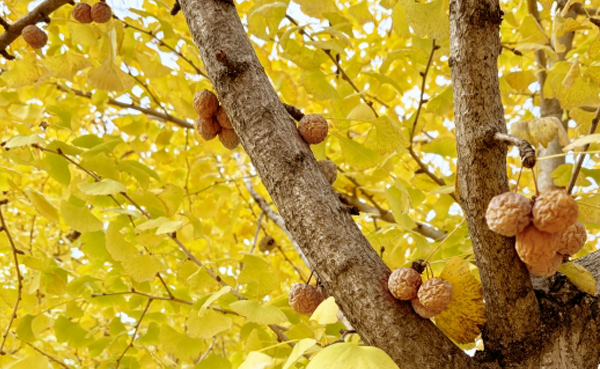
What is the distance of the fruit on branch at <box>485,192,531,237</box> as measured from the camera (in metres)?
0.62

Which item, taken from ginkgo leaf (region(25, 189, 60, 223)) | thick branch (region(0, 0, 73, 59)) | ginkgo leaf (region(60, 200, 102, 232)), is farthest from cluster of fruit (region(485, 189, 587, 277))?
thick branch (region(0, 0, 73, 59))

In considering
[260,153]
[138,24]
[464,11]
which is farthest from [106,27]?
[464,11]

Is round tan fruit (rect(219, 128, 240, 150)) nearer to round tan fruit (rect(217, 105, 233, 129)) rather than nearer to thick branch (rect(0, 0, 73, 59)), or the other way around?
round tan fruit (rect(217, 105, 233, 129))

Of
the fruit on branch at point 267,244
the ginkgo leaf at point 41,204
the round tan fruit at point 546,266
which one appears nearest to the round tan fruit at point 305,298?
the round tan fruit at point 546,266

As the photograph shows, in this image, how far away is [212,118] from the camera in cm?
99

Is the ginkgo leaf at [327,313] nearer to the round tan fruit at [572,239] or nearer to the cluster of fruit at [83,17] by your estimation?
the round tan fruit at [572,239]

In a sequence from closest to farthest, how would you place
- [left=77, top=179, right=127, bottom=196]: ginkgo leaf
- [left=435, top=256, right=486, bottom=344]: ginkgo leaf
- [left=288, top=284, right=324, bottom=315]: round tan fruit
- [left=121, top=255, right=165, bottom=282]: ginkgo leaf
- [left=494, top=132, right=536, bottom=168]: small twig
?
1. [left=494, top=132, right=536, bottom=168]: small twig
2. [left=435, top=256, right=486, bottom=344]: ginkgo leaf
3. [left=288, top=284, right=324, bottom=315]: round tan fruit
4. [left=77, top=179, right=127, bottom=196]: ginkgo leaf
5. [left=121, top=255, right=165, bottom=282]: ginkgo leaf

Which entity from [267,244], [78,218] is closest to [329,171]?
[78,218]

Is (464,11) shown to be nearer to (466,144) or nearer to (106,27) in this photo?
(466,144)

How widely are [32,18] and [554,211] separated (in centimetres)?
134

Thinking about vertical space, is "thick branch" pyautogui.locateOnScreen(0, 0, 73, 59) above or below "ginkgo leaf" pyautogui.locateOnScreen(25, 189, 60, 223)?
above

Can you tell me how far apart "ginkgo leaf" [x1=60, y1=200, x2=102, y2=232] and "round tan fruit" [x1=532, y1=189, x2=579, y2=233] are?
1.00m

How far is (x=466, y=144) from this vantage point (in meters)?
0.72

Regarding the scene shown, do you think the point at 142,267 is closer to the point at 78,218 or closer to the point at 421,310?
the point at 78,218
